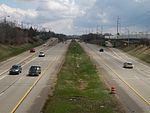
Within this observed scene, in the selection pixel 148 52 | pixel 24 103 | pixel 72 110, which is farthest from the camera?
pixel 148 52

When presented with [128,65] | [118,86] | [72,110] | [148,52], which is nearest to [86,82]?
[118,86]

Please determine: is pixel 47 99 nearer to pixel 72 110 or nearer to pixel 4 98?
pixel 4 98

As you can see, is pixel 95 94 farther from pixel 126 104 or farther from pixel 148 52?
pixel 148 52

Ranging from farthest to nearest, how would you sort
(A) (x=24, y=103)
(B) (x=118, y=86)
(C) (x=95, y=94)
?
(B) (x=118, y=86) < (C) (x=95, y=94) < (A) (x=24, y=103)

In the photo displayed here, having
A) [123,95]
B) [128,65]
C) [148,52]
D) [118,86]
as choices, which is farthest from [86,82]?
[148,52]

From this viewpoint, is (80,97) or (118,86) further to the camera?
(118,86)

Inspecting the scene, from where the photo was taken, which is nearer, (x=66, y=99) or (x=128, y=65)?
(x=66, y=99)

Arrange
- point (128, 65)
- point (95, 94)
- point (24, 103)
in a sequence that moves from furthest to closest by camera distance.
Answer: point (128, 65) → point (95, 94) → point (24, 103)

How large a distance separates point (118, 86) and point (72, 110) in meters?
24.0

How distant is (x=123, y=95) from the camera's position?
4800 centimetres

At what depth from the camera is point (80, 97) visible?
141ft

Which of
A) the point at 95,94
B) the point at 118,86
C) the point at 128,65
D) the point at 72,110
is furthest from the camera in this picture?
the point at 128,65

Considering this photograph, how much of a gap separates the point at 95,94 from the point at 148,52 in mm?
97279

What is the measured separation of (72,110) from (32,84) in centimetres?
2407
